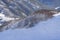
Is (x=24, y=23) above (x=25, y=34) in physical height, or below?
above

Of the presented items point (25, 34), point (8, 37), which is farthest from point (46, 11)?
point (8, 37)

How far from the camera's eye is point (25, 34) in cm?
129

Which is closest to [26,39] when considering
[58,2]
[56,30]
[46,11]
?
[56,30]

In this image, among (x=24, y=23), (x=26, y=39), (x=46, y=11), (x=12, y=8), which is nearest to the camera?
(x=26, y=39)

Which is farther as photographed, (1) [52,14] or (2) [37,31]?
(1) [52,14]

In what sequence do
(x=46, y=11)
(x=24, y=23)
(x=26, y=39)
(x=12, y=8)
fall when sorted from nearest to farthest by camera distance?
(x=26, y=39) → (x=24, y=23) → (x=46, y=11) → (x=12, y=8)

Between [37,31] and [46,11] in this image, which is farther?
[46,11]

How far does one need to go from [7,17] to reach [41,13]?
0.38m

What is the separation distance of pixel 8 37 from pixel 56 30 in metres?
0.44

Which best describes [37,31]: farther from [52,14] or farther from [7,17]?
[7,17]

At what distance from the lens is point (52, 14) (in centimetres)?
146

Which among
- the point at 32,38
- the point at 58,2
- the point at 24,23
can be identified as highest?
the point at 58,2

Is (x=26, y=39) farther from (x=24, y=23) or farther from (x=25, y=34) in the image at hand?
(x=24, y=23)

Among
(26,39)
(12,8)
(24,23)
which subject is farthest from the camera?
(12,8)
